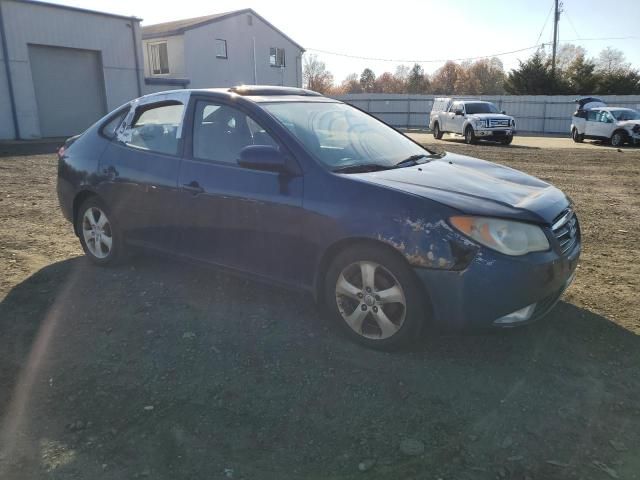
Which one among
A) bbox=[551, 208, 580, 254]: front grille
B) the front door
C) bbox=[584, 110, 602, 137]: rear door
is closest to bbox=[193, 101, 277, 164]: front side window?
the front door

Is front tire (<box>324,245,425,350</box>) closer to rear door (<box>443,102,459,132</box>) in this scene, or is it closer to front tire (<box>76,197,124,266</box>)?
front tire (<box>76,197,124,266</box>)

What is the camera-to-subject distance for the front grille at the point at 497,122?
2134 centimetres

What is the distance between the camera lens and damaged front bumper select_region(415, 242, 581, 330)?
3.03 meters

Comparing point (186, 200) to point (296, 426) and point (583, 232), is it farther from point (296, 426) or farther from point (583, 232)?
point (583, 232)

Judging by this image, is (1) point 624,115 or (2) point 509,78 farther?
(2) point 509,78

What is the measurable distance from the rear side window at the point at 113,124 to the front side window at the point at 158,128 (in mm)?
209

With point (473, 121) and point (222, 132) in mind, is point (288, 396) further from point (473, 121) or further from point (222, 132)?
point (473, 121)

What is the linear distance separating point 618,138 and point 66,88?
869 inches

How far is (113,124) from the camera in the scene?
16.4 feet

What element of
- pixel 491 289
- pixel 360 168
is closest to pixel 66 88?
pixel 360 168

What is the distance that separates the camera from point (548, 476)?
7.74 feet

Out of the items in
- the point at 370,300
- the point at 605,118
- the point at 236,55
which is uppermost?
the point at 236,55

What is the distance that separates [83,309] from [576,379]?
3.53 meters

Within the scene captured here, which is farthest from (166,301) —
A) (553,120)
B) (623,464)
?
(553,120)
